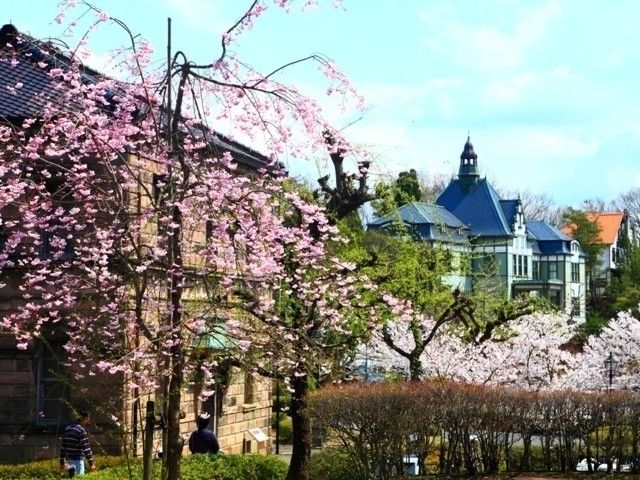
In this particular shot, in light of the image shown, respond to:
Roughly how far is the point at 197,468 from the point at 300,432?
303 centimetres

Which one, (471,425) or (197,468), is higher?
(471,425)

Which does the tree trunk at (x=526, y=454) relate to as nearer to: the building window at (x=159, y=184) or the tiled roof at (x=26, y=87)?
the tiled roof at (x=26, y=87)

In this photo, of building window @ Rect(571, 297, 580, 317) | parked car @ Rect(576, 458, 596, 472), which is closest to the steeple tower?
building window @ Rect(571, 297, 580, 317)

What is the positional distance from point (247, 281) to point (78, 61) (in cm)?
363

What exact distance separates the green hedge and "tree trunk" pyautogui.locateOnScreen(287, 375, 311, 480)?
49 cm

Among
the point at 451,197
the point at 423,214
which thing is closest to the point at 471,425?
the point at 423,214

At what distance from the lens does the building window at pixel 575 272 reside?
75.5 metres

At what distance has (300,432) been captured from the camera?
20.0m

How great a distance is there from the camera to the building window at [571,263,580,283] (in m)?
75.5

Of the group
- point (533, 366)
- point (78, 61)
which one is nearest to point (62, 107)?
point (78, 61)

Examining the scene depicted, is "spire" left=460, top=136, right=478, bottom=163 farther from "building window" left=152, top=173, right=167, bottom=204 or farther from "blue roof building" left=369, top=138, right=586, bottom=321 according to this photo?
"building window" left=152, top=173, right=167, bottom=204

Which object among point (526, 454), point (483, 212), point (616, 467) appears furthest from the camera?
point (483, 212)

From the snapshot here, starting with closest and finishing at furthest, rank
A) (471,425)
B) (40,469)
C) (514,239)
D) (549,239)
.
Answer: (40,469) < (471,425) < (514,239) < (549,239)

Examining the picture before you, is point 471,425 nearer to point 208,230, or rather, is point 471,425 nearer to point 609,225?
point 208,230
